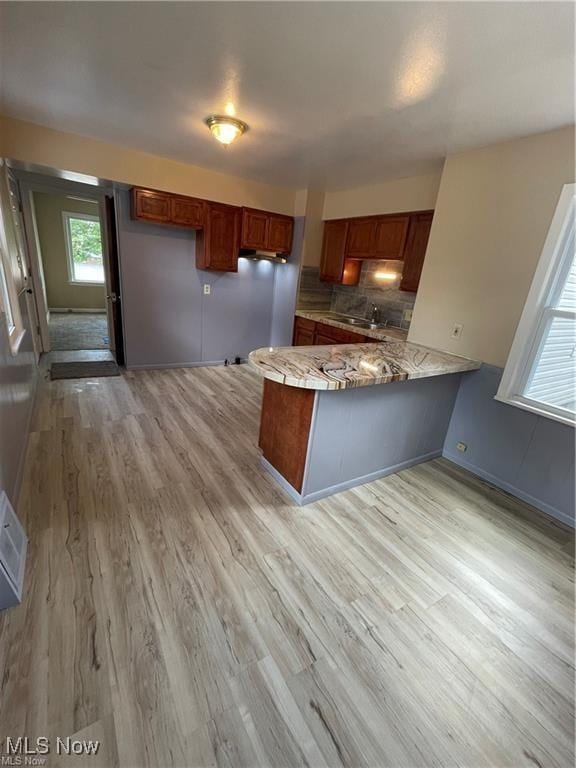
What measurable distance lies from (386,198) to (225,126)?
6.89 feet

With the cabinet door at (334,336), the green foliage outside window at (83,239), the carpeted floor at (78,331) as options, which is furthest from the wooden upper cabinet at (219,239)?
the green foliage outside window at (83,239)

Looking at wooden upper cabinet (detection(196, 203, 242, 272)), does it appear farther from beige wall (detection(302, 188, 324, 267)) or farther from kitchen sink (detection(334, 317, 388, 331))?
kitchen sink (detection(334, 317, 388, 331))

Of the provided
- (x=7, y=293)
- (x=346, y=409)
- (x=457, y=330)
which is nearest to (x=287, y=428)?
(x=346, y=409)

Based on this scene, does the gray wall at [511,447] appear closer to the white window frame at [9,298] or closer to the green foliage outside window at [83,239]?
the white window frame at [9,298]

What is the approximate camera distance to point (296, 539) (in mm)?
1995

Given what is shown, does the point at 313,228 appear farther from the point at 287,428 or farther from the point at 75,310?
the point at 75,310

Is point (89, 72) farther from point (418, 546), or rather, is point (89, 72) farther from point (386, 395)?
Result: point (418, 546)

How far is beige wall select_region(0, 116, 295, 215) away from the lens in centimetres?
303

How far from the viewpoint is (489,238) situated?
256 cm

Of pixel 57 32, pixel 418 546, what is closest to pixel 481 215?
pixel 418 546

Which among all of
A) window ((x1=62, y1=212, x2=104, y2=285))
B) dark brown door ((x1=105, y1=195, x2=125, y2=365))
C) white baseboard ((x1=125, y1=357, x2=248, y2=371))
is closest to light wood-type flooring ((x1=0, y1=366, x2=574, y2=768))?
white baseboard ((x1=125, y1=357, x2=248, y2=371))

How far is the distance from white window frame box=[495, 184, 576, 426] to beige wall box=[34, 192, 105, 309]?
840 centimetres

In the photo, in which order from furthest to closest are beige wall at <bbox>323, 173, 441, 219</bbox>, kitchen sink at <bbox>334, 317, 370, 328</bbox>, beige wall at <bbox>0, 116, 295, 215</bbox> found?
kitchen sink at <bbox>334, 317, 370, 328</bbox>, beige wall at <bbox>323, 173, 441, 219</bbox>, beige wall at <bbox>0, 116, 295, 215</bbox>

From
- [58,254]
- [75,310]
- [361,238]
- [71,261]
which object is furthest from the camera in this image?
[75,310]
